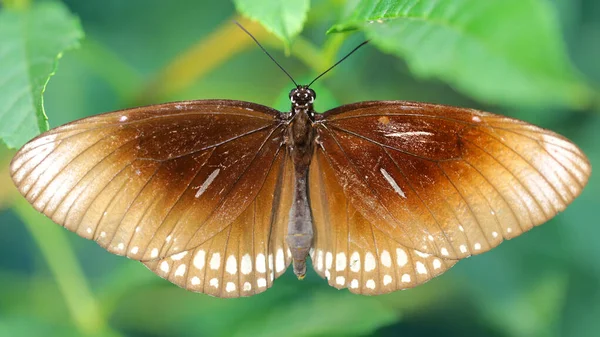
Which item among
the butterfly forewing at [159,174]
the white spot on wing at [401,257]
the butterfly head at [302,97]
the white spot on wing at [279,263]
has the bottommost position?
the white spot on wing at [401,257]

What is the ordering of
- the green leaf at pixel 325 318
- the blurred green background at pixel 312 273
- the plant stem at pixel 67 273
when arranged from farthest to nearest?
the plant stem at pixel 67 273 < the blurred green background at pixel 312 273 < the green leaf at pixel 325 318

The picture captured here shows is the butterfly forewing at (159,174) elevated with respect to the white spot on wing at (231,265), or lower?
elevated

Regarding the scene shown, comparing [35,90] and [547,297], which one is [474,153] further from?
[35,90]

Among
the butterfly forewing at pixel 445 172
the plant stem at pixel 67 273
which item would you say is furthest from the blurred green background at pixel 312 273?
the butterfly forewing at pixel 445 172

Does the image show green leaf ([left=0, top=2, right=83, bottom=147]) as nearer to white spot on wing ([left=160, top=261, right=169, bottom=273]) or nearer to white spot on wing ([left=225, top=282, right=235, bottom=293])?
white spot on wing ([left=160, top=261, right=169, bottom=273])

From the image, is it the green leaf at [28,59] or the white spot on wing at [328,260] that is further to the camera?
the white spot on wing at [328,260]

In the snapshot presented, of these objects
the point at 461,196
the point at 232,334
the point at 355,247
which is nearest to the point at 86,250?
the point at 232,334

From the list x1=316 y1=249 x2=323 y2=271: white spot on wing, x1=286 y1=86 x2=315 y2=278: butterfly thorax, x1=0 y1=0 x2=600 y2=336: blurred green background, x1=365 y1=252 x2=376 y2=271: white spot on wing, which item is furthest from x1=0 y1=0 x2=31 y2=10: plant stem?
x1=365 y1=252 x2=376 y2=271: white spot on wing

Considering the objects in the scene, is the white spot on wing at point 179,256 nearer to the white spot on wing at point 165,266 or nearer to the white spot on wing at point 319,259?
the white spot on wing at point 165,266
